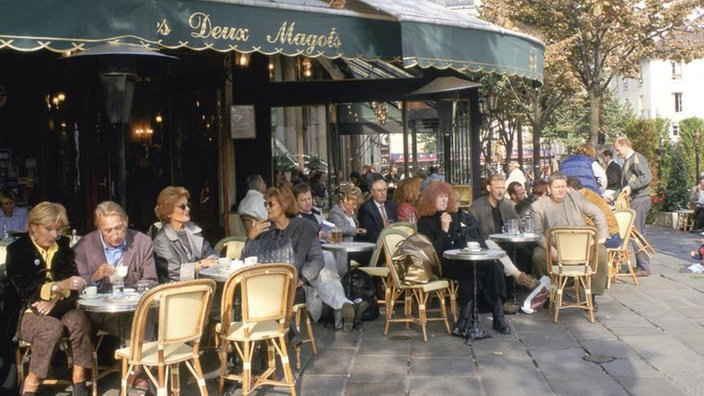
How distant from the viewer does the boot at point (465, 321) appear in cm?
708

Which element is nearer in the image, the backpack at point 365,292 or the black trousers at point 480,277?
the black trousers at point 480,277

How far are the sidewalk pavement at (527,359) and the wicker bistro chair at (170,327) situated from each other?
0.82 meters

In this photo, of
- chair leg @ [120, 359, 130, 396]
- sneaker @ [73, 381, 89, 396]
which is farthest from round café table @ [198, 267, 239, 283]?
sneaker @ [73, 381, 89, 396]

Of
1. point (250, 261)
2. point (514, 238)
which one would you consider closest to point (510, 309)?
point (514, 238)

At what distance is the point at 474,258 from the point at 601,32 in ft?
46.8

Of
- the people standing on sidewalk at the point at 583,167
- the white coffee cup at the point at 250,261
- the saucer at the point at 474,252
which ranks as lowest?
the saucer at the point at 474,252

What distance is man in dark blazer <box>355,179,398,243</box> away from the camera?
29.0ft

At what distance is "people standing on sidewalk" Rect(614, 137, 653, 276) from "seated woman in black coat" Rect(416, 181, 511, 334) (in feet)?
13.4

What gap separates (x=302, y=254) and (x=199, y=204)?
5887 millimetres

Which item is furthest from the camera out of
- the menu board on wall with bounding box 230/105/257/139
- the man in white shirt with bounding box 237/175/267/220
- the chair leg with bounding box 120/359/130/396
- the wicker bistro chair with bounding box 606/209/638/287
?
the menu board on wall with bounding box 230/105/257/139

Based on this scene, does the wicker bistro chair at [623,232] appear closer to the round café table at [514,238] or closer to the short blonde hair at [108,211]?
the round café table at [514,238]

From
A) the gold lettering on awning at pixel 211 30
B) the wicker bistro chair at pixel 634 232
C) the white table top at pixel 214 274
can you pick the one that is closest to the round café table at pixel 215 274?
the white table top at pixel 214 274

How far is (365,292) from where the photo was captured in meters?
8.03

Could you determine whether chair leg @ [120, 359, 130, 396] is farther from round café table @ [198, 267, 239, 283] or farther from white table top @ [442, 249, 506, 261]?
white table top @ [442, 249, 506, 261]
